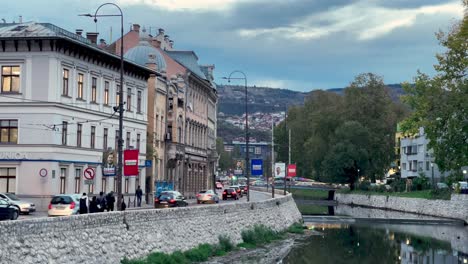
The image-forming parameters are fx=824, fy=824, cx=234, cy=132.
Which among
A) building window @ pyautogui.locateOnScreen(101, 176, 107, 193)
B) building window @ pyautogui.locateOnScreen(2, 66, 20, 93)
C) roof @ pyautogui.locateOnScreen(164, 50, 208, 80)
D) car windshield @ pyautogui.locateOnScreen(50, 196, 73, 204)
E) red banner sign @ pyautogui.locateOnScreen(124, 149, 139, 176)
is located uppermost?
roof @ pyautogui.locateOnScreen(164, 50, 208, 80)

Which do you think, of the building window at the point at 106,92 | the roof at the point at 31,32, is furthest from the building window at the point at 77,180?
the roof at the point at 31,32

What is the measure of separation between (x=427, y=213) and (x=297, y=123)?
76.3 metres

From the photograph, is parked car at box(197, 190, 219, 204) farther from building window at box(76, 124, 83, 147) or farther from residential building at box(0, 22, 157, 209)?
building window at box(76, 124, 83, 147)

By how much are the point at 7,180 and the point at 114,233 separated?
28.4 meters

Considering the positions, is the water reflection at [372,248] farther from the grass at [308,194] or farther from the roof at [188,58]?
the grass at [308,194]

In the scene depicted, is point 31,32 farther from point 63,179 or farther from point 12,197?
point 12,197

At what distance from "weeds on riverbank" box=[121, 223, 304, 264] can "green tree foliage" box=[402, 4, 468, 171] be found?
42.0 ft

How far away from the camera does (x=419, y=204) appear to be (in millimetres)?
92938

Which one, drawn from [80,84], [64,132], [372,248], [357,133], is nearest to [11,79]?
[64,132]

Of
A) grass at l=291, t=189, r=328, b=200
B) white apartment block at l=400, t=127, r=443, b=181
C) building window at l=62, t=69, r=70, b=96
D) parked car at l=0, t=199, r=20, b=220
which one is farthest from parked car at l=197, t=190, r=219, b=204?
grass at l=291, t=189, r=328, b=200

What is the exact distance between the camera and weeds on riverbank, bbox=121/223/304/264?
32281mm

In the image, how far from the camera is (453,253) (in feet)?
161

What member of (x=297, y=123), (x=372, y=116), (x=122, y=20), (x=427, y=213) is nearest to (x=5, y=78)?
(x=122, y=20)

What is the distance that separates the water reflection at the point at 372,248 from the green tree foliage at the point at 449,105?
20.7 ft
